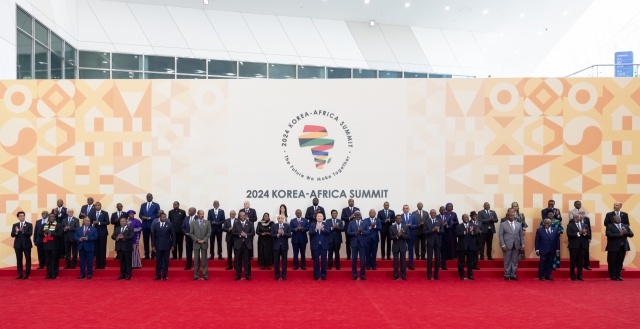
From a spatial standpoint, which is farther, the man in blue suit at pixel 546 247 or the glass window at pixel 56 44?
the glass window at pixel 56 44

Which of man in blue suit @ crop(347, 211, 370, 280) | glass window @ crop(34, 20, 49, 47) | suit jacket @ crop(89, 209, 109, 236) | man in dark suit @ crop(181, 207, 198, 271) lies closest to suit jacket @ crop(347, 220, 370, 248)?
man in blue suit @ crop(347, 211, 370, 280)

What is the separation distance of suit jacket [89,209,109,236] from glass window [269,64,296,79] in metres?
9.62

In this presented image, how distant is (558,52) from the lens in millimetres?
24641

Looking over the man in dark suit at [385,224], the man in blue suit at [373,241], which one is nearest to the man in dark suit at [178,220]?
Result: the man in blue suit at [373,241]

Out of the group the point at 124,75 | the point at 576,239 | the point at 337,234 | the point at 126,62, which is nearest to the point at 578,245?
the point at 576,239

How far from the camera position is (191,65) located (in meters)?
19.3

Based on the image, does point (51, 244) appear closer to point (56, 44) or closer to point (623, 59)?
point (56, 44)

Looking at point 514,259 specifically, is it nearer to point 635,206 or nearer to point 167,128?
point 635,206

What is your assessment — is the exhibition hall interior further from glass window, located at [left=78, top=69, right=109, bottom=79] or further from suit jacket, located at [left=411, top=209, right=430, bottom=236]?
glass window, located at [left=78, top=69, right=109, bottom=79]

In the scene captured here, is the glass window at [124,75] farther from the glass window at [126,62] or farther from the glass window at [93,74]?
the glass window at [93,74]

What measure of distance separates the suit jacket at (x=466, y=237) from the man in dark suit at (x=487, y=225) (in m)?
1.39

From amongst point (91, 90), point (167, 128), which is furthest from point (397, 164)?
point (91, 90)

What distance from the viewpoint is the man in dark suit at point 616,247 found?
11.3 m

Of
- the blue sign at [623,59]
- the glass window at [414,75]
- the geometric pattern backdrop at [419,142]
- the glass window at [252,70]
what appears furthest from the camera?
the glass window at [414,75]
